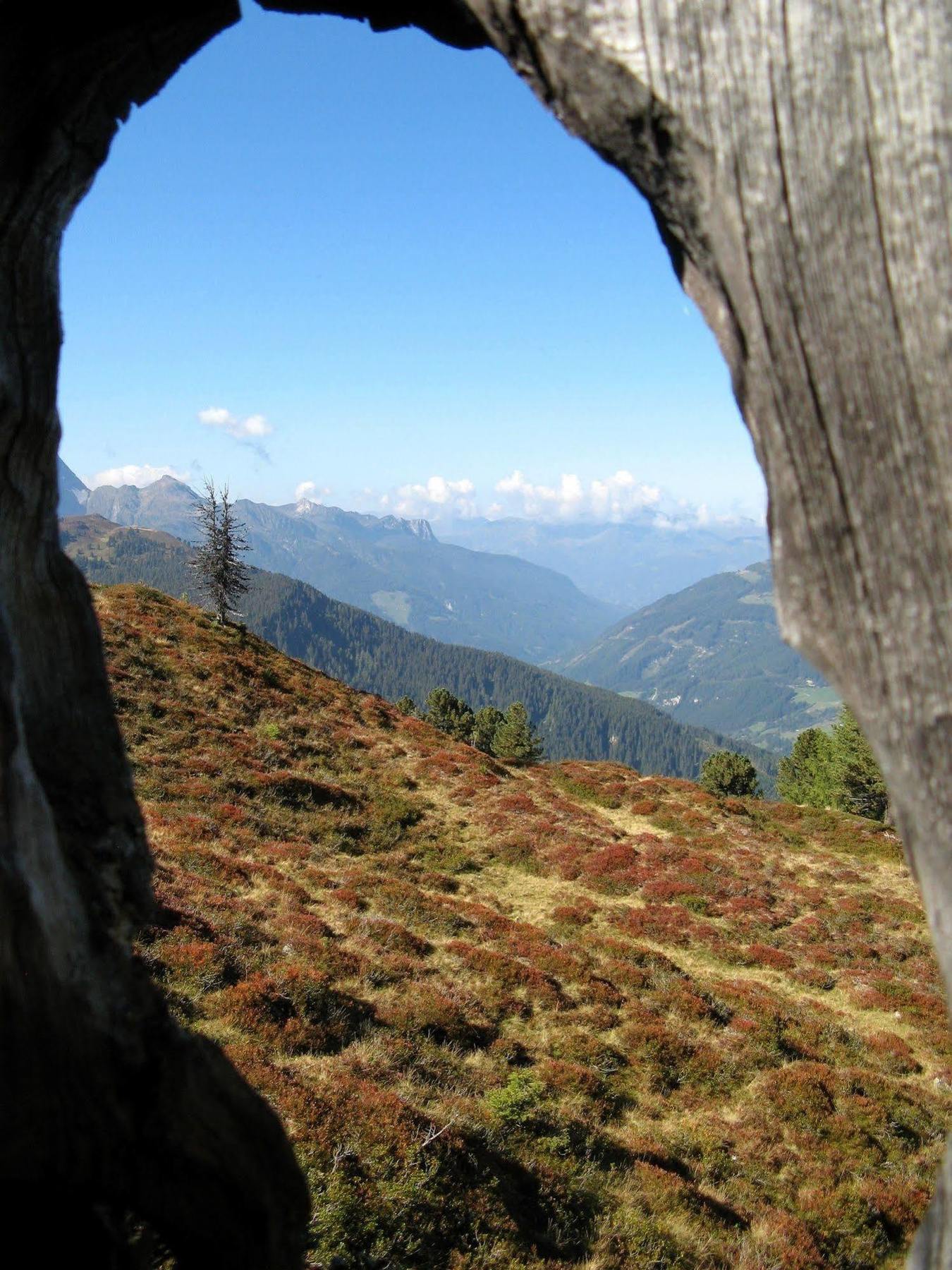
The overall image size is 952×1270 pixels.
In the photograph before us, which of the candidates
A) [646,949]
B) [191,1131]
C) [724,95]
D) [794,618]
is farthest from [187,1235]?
[646,949]

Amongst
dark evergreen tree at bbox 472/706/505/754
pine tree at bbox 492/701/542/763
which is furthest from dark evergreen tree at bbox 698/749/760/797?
dark evergreen tree at bbox 472/706/505/754

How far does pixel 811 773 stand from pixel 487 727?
113 feet

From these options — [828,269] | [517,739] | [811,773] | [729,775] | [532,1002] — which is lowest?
[517,739]

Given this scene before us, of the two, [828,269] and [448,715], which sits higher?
[828,269]

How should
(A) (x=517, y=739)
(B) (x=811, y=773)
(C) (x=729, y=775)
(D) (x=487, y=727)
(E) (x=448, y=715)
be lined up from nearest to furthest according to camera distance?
(C) (x=729, y=775)
(B) (x=811, y=773)
(E) (x=448, y=715)
(A) (x=517, y=739)
(D) (x=487, y=727)

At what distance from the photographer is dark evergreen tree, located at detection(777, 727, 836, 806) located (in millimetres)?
52344

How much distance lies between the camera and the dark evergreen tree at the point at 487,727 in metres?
80.1

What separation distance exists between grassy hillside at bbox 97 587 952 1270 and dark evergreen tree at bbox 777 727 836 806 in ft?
76.3

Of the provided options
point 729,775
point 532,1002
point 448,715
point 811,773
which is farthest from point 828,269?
point 448,715

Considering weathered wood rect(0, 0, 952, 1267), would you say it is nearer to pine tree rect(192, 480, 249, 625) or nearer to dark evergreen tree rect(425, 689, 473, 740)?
pine tree rect(192, 480, 249, 625)

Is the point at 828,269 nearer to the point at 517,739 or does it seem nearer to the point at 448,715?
the point at 448,715

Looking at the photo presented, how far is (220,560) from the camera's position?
140ft

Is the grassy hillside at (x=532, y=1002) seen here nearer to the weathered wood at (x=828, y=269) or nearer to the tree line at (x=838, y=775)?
the weathered wood at (x=828, y=269)

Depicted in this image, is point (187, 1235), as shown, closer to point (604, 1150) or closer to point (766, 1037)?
point (604, 1150)
